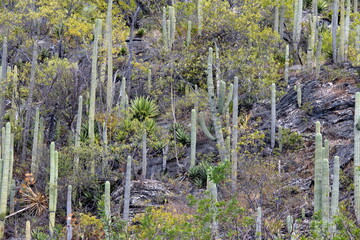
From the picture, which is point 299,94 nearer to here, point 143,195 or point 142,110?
point 142,110

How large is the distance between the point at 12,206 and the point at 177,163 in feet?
16.0

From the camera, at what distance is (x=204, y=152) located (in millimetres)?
20484

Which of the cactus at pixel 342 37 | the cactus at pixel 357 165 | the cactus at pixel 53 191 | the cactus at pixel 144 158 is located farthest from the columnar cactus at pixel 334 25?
the cactus at pixel 53 191

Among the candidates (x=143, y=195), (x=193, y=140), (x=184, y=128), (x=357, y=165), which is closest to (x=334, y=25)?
(x=184, y=128)

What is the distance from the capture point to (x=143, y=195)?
59.0 ft

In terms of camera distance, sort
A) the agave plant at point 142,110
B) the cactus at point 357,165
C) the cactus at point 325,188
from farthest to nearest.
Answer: the agave plant at point 142,110 → the cactus at point 357,165 → the cactus at point 325,188

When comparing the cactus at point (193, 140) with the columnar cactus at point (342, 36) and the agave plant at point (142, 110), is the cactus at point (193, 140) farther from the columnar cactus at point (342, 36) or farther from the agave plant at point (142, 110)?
the columnar cactus at point (342, 36)

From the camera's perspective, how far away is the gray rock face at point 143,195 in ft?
57.6

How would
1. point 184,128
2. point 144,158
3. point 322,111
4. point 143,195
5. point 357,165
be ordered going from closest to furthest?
point 357,165 → point 143,195 → point 144,158 → point 322,111 → point 184,128

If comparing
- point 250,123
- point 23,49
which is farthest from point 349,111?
point 23,49

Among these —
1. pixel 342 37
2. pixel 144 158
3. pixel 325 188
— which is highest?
pixel 342 37

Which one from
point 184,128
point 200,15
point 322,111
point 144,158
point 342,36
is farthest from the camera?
point 200,15

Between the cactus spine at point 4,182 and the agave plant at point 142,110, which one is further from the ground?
the agave plant at point 142,110

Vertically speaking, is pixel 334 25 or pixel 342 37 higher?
pixel 334 25
